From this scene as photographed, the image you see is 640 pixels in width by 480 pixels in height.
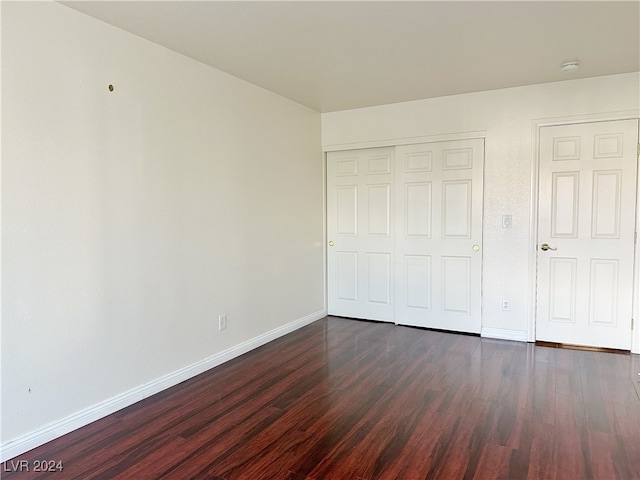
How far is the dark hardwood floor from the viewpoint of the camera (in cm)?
210

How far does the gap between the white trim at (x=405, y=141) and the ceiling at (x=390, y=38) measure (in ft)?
1.67

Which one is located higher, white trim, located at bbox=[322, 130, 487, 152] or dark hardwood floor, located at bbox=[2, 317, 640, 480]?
white trim, located at bbox=[322, 130, 487, 152]

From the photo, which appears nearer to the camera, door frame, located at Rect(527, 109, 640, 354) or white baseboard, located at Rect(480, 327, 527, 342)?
door frame, located at Rect(527, 109, 640, 354)

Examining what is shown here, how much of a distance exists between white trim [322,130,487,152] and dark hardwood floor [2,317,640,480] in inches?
83.7

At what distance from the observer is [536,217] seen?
13.1 feet

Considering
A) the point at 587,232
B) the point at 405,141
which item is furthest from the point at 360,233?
the point at 587,232

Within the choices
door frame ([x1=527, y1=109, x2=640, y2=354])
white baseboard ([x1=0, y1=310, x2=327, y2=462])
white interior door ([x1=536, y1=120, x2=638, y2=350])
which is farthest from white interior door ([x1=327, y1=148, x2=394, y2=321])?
white interior door ([x1=536, y1=120, x2=638, y2=350])

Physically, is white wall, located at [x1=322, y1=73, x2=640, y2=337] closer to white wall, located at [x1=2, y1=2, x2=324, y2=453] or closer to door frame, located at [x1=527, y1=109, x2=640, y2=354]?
door frame, located at [x1=527, y1=109, x2=640, y2=354]

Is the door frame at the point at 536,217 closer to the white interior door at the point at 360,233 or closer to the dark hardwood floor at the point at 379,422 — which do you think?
the dark hardwood floor at the point at 379,422

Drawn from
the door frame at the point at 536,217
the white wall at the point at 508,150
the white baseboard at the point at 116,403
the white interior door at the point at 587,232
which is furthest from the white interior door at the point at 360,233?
the white interior door at the point at 587,232

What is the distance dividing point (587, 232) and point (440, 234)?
4.34 ft

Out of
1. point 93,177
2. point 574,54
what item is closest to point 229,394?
point 93,177

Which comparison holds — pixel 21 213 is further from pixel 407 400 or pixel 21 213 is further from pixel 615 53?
pixel 615 53

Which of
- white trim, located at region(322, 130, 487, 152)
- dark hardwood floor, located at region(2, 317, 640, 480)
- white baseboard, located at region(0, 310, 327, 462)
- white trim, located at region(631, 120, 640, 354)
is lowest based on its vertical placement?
dark hardwood floor, located at region(2, 317, 640, 480)
